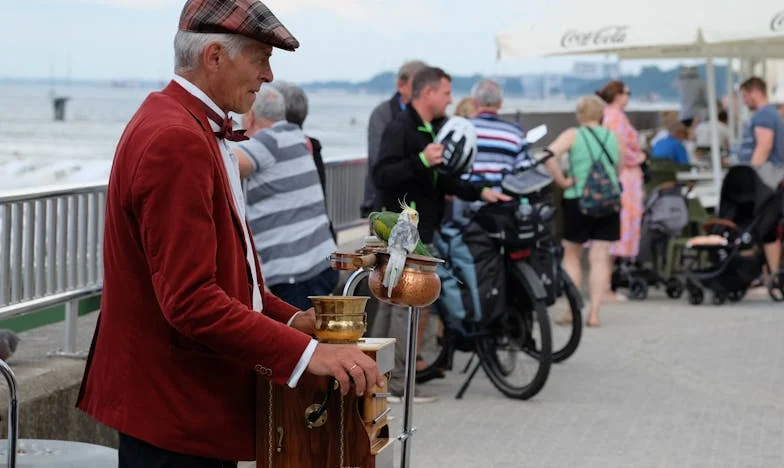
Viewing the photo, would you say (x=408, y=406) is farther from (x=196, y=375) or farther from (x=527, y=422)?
(x=527, y=422)

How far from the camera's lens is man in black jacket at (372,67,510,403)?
8820 mm

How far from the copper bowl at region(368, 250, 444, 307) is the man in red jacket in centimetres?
32

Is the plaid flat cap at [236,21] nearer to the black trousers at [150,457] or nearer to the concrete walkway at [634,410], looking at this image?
the black trousers at [150,457]

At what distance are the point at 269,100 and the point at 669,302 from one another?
7.87 meters

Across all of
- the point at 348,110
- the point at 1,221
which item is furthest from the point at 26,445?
the point at 348,110

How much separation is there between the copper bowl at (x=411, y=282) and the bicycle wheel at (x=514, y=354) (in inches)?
226

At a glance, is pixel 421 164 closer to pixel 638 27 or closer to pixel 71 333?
pixel 71 333

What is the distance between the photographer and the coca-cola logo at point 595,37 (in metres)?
16.5

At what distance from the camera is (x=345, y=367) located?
3.08 metres

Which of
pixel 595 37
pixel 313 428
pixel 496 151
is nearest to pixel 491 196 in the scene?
pixel 496 151

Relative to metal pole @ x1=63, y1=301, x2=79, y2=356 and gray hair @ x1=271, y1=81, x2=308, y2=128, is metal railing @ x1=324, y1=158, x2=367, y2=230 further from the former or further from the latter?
metal pole @ x1=63, y1=301, x2=79, y2=356

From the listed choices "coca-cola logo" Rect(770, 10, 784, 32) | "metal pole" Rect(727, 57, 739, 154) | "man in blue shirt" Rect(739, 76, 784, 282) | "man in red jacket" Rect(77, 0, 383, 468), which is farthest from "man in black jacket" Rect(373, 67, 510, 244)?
"metal pole" Rect(727, 57, 739, 154)

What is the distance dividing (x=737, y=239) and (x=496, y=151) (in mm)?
5273

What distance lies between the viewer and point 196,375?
10.3 feet
